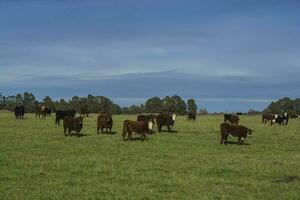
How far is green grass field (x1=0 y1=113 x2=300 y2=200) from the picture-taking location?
52.4ft

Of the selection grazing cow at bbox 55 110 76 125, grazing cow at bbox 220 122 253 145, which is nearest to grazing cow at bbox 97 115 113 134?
grazing cow at bbox 220 122 253 145

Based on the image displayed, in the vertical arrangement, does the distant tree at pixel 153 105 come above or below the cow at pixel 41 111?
above

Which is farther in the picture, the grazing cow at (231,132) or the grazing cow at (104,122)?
the grazing cow at (104,122)

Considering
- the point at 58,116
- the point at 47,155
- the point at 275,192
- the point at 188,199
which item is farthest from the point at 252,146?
the point at 58,116

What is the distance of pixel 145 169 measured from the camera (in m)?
20.3

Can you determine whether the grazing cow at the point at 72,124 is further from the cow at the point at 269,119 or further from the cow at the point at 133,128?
the cow at the point at 269,119

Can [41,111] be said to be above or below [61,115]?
above

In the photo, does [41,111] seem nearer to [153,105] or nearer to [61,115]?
[61,115]

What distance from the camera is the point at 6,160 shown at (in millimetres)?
22375

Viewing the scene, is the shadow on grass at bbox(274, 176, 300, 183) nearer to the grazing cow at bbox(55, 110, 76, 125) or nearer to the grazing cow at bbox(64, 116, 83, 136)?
the grazing cow at bbox(64, 116, 83, 136)

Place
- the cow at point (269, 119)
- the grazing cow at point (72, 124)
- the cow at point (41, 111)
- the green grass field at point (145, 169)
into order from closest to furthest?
the green grass field at point (145, 169)
the grazing cow at point (72, 124)
the cow at point (269, 119)
the cow at point (41, 111)

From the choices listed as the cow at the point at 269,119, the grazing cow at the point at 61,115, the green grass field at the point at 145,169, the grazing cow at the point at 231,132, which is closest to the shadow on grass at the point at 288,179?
the green grass field at the point at 145,169

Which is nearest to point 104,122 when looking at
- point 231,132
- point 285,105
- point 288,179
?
point 231,132

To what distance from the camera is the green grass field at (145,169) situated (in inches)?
629
